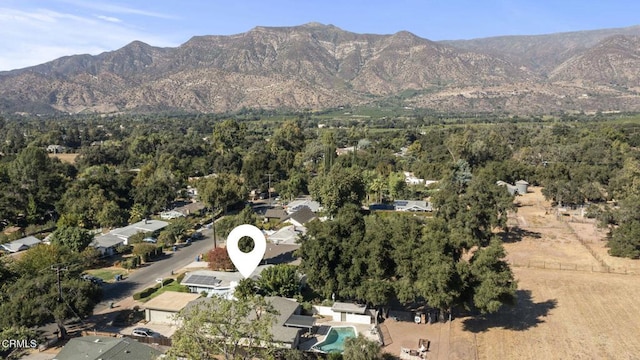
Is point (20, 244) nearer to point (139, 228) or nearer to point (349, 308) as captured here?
point (139, 228)

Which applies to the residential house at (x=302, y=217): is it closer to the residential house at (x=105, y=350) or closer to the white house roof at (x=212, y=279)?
the white house roof at (x=212, y=279)

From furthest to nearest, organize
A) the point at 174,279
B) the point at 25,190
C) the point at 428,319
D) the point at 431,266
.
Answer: the point at 25,190, the point at 174,279, the point at 428,319, the point at 431,266

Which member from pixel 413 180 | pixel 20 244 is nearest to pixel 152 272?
pixel 20 244

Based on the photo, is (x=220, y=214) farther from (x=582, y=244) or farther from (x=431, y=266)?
(x=582, y=244)

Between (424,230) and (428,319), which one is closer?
(428,319)

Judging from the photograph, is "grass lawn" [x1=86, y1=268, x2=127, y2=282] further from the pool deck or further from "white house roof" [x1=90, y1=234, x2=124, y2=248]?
the pool deck

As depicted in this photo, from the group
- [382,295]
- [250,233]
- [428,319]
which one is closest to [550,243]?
[428,319]

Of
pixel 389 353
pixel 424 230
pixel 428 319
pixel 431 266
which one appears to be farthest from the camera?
pixel 424 230
